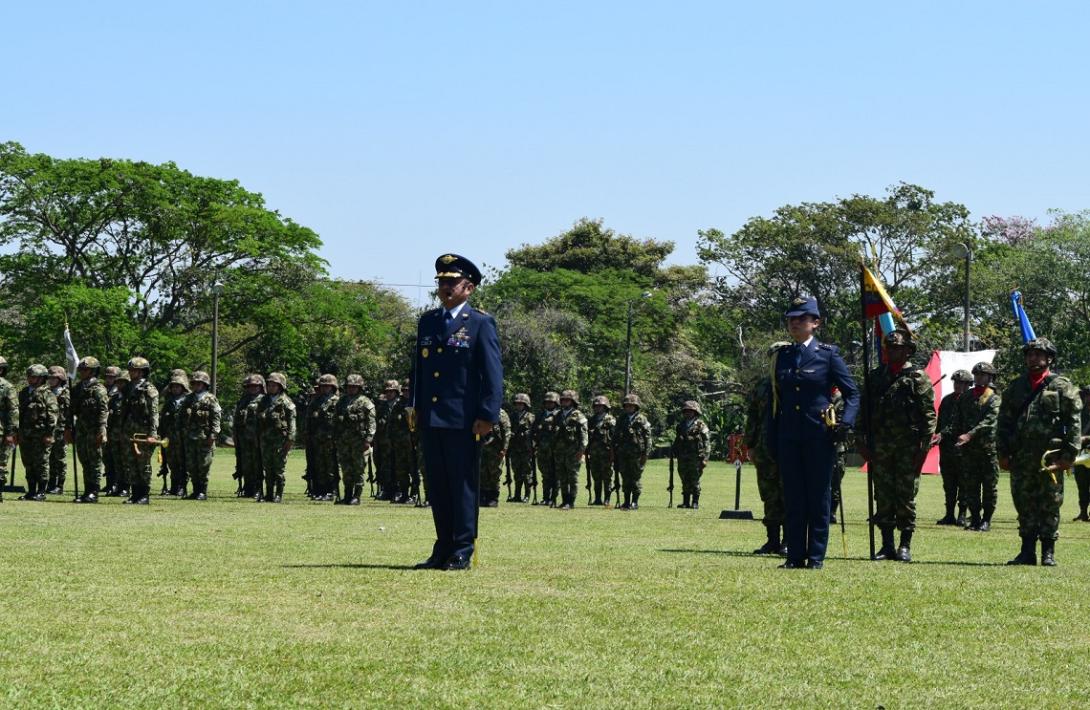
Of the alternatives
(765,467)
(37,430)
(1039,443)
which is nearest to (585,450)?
(37,430)

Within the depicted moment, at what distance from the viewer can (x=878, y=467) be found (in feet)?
Answer: 43.3

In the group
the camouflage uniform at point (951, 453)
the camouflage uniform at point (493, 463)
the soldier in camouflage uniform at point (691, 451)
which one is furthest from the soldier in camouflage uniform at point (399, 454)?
the camouflage uniform at point (951, 453)

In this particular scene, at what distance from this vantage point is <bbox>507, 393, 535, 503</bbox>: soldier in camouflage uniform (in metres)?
28.1

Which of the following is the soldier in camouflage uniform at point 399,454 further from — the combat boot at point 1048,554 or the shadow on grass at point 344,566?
the shadow on grass at point 344,566

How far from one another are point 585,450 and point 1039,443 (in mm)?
14024

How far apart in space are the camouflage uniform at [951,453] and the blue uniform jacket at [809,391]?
9.27m

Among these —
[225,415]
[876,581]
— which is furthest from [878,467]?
[225,415]

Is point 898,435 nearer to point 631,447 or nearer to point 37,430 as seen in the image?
point 631,447

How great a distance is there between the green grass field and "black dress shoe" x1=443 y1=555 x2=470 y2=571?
0.80 ft

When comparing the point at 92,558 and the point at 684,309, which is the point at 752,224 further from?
the point at 92,558

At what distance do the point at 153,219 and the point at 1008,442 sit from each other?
→ 4543 cm

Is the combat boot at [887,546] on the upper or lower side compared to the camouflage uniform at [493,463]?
lower

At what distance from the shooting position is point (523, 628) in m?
7.87

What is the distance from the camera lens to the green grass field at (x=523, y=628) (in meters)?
6.35
